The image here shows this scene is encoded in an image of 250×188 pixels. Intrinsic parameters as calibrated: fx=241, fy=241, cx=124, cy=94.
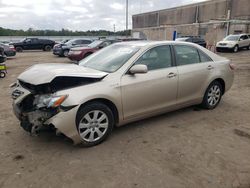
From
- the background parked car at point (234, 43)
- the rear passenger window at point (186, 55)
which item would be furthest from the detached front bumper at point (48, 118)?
the background parked car at point (234, 43)

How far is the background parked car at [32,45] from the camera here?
25.3 m

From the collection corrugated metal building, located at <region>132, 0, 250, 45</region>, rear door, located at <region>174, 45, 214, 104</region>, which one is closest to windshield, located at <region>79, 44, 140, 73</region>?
rear door, located at <region>174, 45, 214, 104</region>

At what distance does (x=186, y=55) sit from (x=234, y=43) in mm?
18985

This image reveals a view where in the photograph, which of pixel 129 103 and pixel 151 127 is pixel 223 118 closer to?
pixel 151 127

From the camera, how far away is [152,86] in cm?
414

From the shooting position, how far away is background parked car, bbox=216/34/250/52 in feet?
70.3

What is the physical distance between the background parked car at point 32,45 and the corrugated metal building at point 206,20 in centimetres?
2000

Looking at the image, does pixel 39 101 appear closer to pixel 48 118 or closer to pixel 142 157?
pixel 48 118

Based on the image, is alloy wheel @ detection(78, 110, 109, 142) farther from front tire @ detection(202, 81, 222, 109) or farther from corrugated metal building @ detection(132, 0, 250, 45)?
corrugated metal building @ detection(132, 0, 250, 45)

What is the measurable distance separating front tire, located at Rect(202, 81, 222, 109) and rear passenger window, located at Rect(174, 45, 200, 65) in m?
0.71

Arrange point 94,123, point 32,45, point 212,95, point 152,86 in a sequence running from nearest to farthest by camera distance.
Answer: point 94,123 < point 152,86 < point 212,95 < point 32,45

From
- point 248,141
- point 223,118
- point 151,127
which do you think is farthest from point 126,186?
point 223,118

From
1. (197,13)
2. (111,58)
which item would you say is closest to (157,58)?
(111,58)

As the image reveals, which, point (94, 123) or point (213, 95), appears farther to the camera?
point (213, 95)
